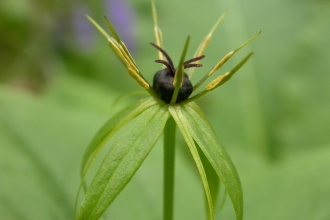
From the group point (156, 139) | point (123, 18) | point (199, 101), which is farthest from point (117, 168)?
point (123, 18)

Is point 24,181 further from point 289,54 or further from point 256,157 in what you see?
point 289,54

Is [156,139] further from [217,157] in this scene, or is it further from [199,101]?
[199,101]

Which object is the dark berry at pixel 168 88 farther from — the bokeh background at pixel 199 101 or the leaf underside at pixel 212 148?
the bokeh background at pixel 199 101

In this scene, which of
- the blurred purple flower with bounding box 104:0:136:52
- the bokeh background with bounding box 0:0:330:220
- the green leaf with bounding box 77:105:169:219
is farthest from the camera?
the blurred purple flower with bounding box 104:0:136:52

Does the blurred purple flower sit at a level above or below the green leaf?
above

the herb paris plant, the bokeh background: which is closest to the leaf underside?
the herb paris plant

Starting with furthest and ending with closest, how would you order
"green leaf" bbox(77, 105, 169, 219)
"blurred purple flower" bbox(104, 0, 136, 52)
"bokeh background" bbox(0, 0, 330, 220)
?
"blurred purple flower" bbox(104, 0, 136, 52), "bokeh background" bbox(0, 0, 330, 220), "green leaf" bbox(77, 105, 169, 219)

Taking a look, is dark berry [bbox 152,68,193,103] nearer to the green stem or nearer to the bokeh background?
the green stem
